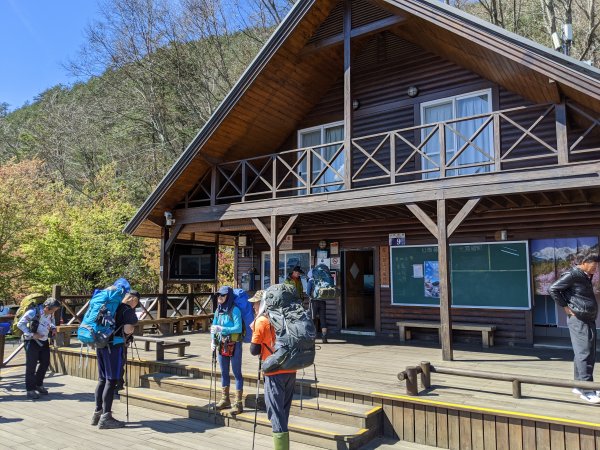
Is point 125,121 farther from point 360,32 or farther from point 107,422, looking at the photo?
point 107,422

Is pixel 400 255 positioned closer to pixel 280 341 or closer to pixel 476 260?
pixel 476 260

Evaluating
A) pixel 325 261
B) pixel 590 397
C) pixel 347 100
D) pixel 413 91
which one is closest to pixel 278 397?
pixel 590 397

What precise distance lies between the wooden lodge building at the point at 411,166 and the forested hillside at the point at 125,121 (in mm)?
8402

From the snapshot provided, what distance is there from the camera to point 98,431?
5727mm

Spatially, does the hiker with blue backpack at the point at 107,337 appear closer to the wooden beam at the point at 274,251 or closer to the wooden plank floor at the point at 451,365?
the wooden plank floor at the point at 451,365

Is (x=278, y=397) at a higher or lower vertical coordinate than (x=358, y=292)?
lower

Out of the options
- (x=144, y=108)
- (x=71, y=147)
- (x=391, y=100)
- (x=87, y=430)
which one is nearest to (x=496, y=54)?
(x=391, y=100)

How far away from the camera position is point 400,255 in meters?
10.7

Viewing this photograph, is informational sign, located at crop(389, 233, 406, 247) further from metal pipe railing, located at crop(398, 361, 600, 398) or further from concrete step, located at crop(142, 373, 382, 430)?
concrete step, located at crop(142, 373, 382, 430)

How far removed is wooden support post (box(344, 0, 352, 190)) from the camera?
28.8 feet

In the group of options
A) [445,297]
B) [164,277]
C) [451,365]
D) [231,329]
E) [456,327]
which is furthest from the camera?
[164,277]

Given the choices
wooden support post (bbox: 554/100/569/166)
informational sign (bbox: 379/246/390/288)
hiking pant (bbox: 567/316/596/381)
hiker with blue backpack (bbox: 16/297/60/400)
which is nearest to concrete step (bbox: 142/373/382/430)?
hiking pant (bbox: 567/316/596/381)

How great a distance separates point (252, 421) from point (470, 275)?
6022 millimetres

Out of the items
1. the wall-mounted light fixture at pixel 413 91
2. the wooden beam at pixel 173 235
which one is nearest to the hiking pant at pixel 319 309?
the wooden beam at pixel 173 235
